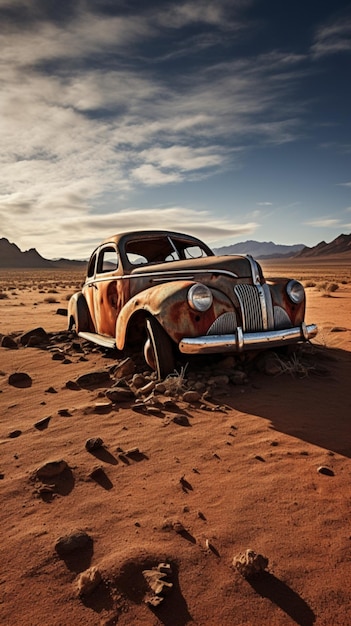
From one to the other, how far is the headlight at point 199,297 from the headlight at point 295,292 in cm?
123

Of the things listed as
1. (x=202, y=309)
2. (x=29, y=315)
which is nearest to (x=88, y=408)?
(x=202, y=309)

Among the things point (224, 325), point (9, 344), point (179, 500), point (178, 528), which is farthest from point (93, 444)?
point (9, 344)

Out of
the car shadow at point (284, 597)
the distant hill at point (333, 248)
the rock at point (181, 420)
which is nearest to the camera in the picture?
the car shadow at point (284, 597)

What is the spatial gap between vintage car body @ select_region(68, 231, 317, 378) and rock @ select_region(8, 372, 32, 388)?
1.14 metres

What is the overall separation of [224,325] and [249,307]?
394mm

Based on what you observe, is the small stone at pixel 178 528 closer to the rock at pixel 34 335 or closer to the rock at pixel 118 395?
the rock at pixel 118 395

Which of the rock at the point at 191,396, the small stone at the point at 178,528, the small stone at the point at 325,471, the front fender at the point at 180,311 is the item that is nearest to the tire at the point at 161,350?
the front fender at the point at 180,311

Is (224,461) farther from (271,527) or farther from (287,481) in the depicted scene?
(271,527)

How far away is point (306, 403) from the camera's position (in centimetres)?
401

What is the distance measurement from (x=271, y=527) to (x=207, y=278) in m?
2.93

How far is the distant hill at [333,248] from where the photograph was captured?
500ft

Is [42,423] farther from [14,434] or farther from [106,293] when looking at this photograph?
[106,293]

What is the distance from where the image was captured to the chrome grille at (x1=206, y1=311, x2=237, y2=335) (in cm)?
431

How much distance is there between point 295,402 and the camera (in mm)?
4027
